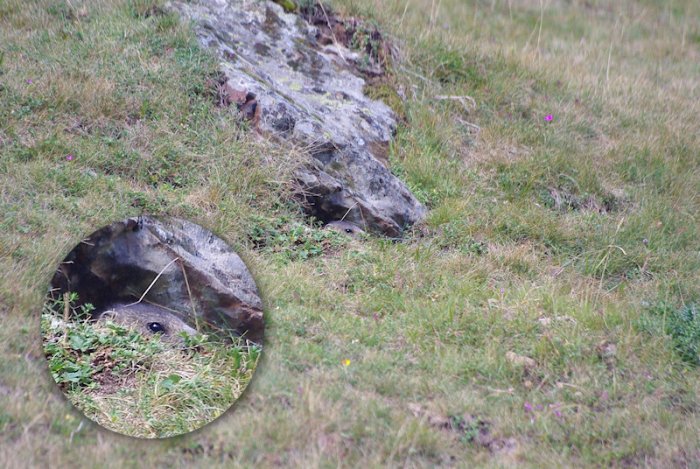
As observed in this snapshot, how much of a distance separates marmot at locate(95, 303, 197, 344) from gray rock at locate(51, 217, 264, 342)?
4 cm

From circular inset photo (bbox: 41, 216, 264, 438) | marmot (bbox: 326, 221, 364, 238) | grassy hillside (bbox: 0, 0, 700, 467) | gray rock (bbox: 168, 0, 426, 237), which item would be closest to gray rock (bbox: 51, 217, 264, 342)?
circular inset photo (bbox: 41, 216, 264, 438)

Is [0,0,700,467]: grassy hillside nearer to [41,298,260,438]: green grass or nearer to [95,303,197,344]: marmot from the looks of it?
[41,298,260,438]: green grass

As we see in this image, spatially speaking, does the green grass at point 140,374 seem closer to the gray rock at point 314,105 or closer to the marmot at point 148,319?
the marmot at point 148,319

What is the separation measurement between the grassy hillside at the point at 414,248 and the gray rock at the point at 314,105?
239mm

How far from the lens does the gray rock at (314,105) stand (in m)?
6.40

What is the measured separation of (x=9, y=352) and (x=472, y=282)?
3.36 metres

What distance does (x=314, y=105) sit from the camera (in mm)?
7258

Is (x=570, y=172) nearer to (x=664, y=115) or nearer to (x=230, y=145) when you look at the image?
(x=664, y=115)

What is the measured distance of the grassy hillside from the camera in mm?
3953

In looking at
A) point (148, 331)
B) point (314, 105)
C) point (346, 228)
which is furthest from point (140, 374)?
point (314, 105)

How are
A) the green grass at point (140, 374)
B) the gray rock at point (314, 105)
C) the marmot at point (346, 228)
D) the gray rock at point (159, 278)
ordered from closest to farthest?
the green grass at point (140, 374), the gray rock at point (159, 278), the marmot at point (346, 228), the gray rock at point (314, 105)

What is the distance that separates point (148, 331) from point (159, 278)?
336 millimetres

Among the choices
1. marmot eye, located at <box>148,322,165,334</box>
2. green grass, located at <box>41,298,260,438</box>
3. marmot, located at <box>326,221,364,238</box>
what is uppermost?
marmot eye, located at <box>148,322,165,334</box>

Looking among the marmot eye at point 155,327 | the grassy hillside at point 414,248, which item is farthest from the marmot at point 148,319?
the grassy hillside at point 414,248
